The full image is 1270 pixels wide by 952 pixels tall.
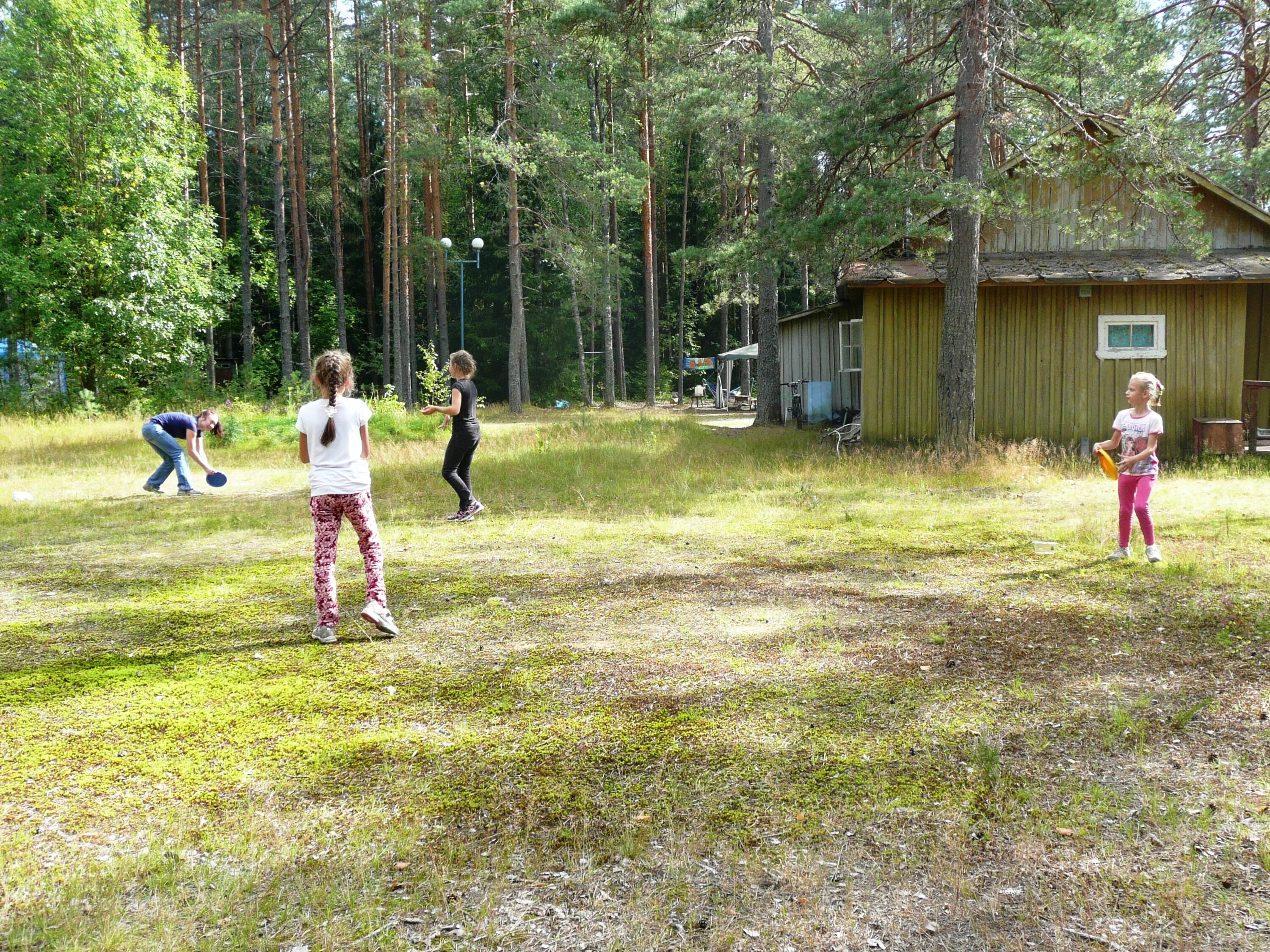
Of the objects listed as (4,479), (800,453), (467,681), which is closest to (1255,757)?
(467,681)

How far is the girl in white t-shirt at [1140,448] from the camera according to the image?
22.5ft

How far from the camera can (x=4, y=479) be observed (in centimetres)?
1348

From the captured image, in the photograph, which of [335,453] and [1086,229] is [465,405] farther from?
[1086,229]

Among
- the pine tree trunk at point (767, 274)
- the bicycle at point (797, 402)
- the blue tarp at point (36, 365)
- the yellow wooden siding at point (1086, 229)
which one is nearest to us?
the yellow wooden siding at point (1086, 229)

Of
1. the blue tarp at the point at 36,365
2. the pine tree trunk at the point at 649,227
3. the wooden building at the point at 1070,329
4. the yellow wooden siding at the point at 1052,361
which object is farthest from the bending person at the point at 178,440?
the pine tree trunk at the point at 649,227

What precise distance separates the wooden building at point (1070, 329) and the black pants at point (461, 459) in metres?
8.11

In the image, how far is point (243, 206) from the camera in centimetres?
3006

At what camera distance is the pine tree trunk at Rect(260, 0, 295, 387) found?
24.6m

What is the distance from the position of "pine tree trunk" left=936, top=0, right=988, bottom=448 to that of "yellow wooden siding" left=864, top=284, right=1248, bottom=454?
165 cm

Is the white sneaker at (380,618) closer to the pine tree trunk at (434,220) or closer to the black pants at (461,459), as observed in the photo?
the black pants at (461,459)

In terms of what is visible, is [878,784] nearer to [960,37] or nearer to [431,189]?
[960,37]

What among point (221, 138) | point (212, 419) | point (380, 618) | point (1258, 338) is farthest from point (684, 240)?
point (380, 618)

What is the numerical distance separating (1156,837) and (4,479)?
49.1 ft

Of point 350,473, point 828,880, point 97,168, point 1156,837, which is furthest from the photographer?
point 97,168
